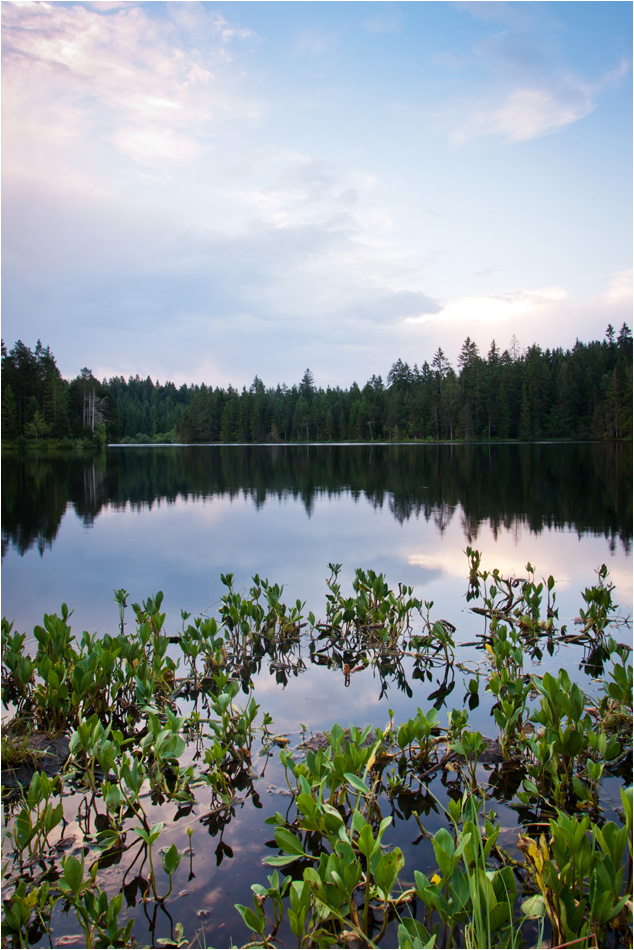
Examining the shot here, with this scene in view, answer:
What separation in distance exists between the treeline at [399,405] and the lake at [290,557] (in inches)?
2286

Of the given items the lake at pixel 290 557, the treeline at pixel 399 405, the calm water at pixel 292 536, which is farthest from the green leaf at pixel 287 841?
the treeline at pixel 399 405

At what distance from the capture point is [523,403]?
346 ft

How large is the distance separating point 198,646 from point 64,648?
1.62 m

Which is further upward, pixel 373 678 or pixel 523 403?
pixel 523 403

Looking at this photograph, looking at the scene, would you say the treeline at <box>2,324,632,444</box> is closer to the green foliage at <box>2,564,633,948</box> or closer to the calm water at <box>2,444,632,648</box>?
the calm water at <box>2,444,632,648</box>

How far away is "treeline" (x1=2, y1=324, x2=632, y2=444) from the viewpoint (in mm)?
82125

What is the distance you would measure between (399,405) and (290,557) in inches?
4220

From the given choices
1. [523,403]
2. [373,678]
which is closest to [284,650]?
[373,678]

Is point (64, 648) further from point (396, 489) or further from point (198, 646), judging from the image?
point (396, 489)

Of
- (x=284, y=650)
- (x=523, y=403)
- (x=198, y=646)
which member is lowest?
(x=284, y=650)

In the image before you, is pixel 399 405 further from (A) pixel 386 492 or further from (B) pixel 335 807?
(B) pixel 335 807

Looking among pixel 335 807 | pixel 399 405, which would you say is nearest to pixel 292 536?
pixel 335 807

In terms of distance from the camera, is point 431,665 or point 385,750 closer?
point 385,750

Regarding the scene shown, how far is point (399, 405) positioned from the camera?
118m
